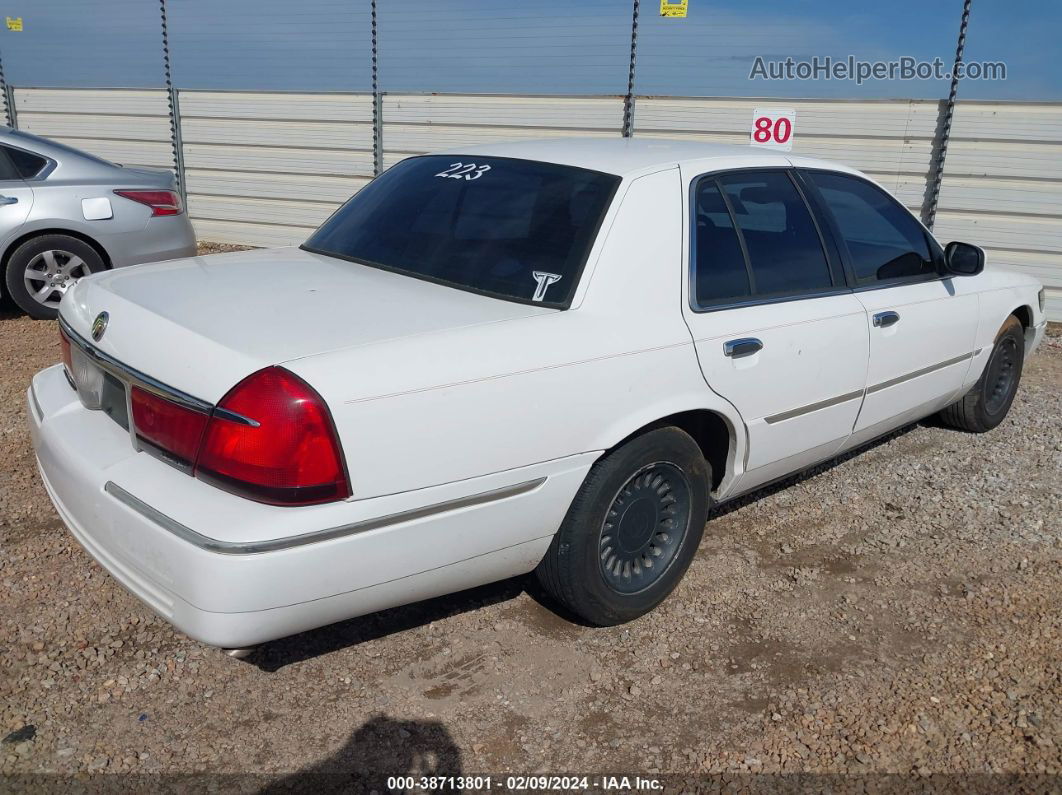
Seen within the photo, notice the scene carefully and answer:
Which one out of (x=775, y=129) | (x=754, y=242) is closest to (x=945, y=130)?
(x=775, y=129)

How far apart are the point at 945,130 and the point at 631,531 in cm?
785

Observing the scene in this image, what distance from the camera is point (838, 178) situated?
13.3 ft

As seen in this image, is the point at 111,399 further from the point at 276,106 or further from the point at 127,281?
the point at 276,106

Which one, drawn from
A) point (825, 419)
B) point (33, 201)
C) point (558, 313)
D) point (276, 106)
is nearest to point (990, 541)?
point (825, 419)

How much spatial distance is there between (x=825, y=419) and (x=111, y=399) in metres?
2.67

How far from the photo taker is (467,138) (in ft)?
35.4

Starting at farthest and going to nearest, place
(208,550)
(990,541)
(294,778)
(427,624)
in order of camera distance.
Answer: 1. (990,541)
2. (427,624)
3. (294,778)
4. (208,550)

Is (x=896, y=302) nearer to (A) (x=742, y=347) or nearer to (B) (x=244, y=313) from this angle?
(A) (x=742, y=347)

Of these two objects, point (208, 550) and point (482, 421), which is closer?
point (208, 550)

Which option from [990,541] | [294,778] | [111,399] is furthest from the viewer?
[990,541]

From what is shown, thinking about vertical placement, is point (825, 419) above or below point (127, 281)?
below

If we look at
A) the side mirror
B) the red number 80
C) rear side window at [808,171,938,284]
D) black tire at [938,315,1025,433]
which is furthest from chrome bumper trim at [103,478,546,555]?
the red number 80

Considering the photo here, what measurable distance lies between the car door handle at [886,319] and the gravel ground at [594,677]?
0.97 m

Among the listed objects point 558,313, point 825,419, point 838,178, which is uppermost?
point 838,178
